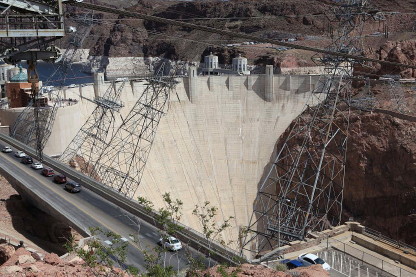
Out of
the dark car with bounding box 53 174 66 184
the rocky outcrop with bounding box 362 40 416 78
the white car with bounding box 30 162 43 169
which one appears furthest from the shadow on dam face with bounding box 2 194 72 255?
the rocky outcrop with bounding box 362 40 416 78

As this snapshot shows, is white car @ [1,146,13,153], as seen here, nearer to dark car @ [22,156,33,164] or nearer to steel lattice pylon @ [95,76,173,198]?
dark car @ [22,156,33,164]

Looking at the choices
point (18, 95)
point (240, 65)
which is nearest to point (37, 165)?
point (18, 95)

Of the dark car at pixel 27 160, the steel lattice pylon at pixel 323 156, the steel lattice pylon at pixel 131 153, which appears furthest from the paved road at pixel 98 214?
the steel lattice pylon at pixel 323 156

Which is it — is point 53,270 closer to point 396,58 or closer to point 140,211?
point 140,211

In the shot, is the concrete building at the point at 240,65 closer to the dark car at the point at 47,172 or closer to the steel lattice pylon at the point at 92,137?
the steel lattice pylon at the point at 92,137

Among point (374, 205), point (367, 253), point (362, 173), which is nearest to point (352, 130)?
point (362, 173)

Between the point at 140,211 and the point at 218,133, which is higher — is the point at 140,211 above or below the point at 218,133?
above

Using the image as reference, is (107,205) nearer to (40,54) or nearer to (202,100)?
(40,54)
